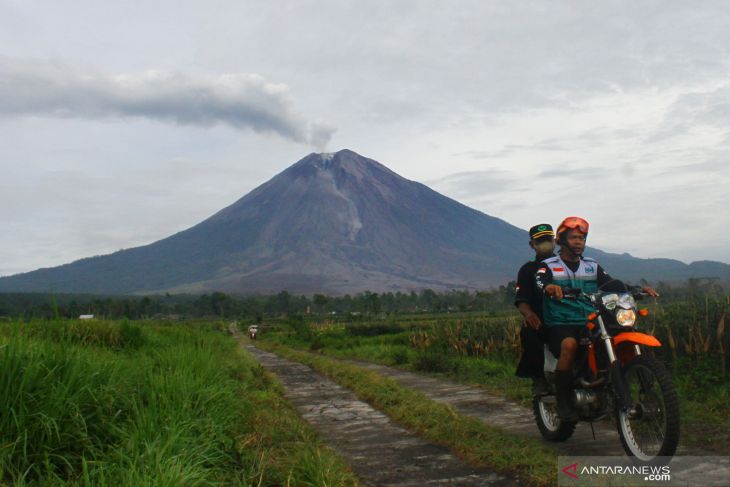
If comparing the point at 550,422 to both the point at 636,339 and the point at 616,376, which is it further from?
the point at 636,339

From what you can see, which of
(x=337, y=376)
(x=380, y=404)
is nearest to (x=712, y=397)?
(x=380, y=404)

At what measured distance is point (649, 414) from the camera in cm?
418

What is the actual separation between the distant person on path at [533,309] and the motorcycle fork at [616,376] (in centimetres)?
91

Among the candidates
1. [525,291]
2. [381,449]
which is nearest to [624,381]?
[525,291]

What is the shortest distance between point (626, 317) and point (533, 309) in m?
1.33

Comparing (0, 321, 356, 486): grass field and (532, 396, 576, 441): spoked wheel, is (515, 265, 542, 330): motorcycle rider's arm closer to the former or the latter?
(532, 396, 576, 441): spoked wheel

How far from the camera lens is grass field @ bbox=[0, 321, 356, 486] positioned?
342 centimetres

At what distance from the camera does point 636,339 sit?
4320 mm

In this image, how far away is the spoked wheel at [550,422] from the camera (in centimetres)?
512

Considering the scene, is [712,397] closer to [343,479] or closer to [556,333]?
[556,333]

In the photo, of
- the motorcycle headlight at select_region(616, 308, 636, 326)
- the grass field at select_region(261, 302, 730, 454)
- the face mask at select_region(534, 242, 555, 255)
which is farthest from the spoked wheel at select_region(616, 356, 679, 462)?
the face mask at select_region(534, 242, 555, 255)

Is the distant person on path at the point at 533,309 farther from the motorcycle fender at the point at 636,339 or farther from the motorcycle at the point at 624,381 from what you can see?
the motorcycle fender at the point at 636,339

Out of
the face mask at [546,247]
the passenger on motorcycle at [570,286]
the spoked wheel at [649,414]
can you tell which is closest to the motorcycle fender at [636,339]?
the spoked wheel at [649,414]

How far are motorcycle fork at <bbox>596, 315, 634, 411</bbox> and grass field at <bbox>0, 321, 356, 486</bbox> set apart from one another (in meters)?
1.94
